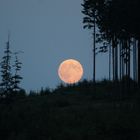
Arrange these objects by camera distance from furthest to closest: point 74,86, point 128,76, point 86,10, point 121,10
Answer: point 74,86 < point 86,10 < point 128,76 < point 121,10

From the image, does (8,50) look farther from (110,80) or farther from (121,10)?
(110,80)

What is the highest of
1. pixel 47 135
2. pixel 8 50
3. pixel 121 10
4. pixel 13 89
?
pixel 121 10

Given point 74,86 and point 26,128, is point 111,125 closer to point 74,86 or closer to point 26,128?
point 26,128

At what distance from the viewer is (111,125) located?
29.3 meters

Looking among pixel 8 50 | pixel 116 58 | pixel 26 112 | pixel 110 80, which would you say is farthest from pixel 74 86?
pixel 26 112

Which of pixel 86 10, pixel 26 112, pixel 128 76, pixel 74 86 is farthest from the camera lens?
pixel 74 86

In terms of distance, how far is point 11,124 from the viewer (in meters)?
31.9

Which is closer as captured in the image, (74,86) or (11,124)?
(11,124)

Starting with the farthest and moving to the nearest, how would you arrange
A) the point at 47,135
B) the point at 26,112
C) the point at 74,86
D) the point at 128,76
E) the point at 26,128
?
the point at 74,86 < the point at 128,76 < the point at 26,112 < the point at 26,128 < the point at 47,135

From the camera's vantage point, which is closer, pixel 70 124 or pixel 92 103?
pixel 70 124

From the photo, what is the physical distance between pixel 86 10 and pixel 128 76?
8.47 m

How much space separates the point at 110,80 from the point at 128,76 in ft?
→ 38.1

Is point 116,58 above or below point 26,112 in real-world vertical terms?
above

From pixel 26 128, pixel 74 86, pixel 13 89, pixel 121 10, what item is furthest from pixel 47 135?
pixel 74 86
